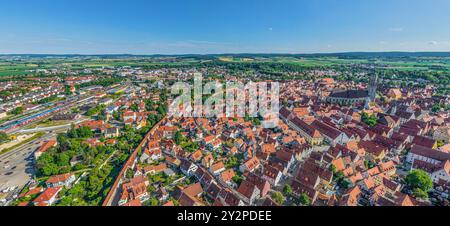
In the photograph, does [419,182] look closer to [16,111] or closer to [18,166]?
[18,166]

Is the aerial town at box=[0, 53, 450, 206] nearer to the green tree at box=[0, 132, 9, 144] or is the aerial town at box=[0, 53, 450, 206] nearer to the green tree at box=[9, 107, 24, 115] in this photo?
the green tree at box=[0, 132, 9, 144]

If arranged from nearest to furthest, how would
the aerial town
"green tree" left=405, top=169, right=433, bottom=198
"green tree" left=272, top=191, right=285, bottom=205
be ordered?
"green tree" left=272, top=191, right=285, bottom=205, the aerial town, "green tree" left=405, top=169, right=433, bottom=198

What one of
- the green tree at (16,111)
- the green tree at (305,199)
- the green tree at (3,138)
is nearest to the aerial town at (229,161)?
the green tree at (305,199)

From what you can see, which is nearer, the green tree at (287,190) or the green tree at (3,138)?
the green tree at (287,190)

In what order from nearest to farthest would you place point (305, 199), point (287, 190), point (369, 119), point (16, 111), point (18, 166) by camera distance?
point (305, 199) → point (287, 190) → point (18, 166) → point (369, 119) → point (16, 111)

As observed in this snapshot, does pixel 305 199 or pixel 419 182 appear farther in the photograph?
pixel 419 182

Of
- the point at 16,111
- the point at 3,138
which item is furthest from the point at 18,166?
the point at 16,111

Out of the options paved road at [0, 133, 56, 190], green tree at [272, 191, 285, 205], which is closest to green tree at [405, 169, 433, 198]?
green tree at [272, 191, 285, 205]

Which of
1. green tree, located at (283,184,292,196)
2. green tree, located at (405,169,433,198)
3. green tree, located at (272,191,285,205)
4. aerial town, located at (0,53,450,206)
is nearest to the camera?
green tree, located at (272,191,285,205)

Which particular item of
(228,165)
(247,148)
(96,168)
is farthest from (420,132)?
(96,168)

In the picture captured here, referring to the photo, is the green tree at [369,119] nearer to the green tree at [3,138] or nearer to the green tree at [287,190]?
the green tree at [287,190]

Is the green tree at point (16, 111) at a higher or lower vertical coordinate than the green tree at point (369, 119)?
lower
